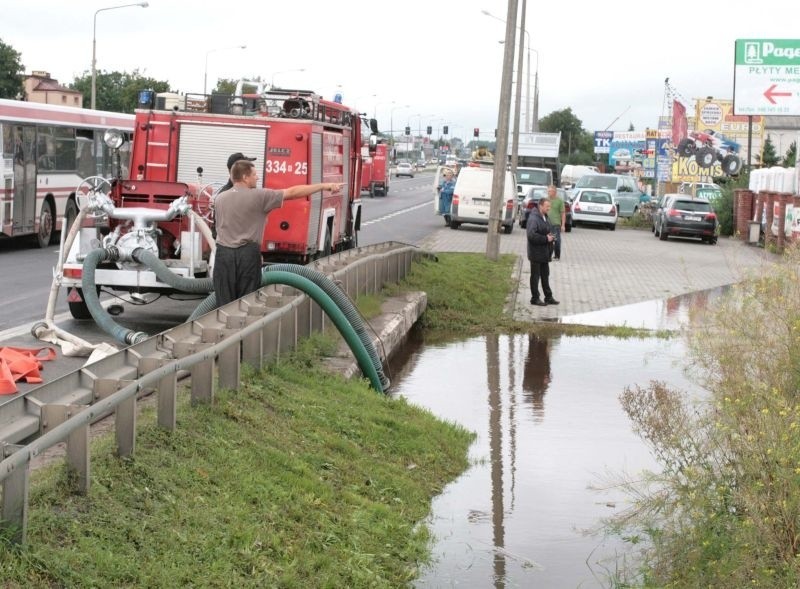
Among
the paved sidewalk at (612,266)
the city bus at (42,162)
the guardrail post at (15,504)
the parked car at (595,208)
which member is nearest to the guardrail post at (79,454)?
the guardrail post at (15,504)

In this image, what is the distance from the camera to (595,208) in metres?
46.8

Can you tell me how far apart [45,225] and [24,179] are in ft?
4.69

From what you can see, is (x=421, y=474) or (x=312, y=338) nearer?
(x=421, y=474)

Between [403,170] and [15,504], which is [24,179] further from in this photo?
[403,170]

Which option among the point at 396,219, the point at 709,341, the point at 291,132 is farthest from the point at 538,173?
the point at 709,341

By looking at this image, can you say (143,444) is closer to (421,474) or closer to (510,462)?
(421,474)

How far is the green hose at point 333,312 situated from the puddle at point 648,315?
281 inches

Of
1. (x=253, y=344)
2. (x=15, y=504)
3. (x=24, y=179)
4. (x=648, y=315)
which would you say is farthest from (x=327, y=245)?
(x=15, y=504)

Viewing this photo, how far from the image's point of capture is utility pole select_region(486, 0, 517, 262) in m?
26.8

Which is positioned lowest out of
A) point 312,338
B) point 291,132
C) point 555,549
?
point 555,549

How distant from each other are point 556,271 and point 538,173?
92.3ft

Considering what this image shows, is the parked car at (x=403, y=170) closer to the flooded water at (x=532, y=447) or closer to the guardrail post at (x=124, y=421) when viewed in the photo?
the flooded water at (x=532, y=447)

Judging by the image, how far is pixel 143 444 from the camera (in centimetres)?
734

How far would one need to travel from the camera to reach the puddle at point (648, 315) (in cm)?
1941
